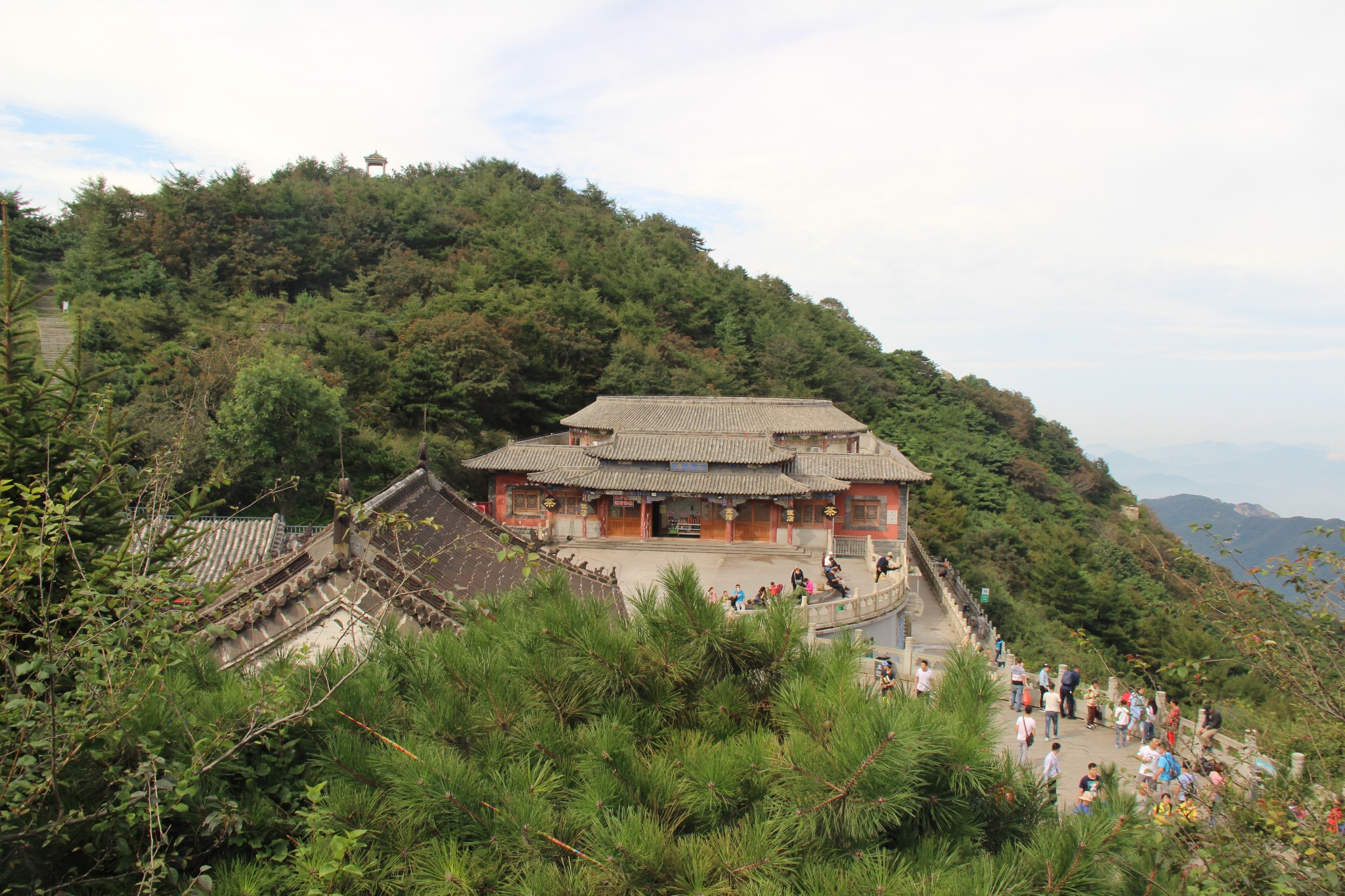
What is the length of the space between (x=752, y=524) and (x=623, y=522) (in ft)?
13.2

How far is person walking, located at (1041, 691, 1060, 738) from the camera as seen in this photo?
11.0 meters

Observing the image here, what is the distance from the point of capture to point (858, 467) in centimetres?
2409

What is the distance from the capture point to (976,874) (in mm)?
2230

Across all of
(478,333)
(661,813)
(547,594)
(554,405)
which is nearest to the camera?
(661,813)

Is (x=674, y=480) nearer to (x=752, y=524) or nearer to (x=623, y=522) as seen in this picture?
(x=623, y=522)

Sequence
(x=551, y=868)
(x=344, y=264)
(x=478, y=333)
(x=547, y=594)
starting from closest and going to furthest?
(x=551, y=868) → (x=547, y=594) → (x=478, y=333) → (x=344, y=264)

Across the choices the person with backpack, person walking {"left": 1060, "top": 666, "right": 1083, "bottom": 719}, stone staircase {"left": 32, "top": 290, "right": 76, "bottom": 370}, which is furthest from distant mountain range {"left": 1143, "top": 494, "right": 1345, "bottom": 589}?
stone staircase {"left": 32, "top": 290, "right": 76, "bottom": 370}

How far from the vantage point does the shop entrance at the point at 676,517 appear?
2459cm

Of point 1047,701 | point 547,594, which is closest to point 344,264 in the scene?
point 1047,701

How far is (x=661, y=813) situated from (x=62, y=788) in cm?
201

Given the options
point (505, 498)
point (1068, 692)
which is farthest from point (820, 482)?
point (1068, 692)

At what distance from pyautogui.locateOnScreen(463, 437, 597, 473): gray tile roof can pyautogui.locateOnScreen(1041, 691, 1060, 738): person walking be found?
16026mm

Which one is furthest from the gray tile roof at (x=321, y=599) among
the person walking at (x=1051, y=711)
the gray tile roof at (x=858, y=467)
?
the gray tile roof at (x=858, y=467)

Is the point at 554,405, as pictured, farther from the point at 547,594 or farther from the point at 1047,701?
the point at 547,594
